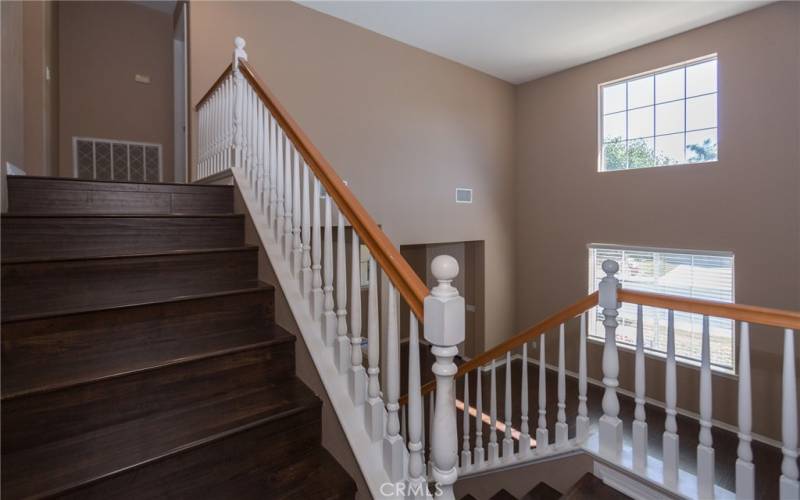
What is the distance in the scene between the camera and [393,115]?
4453mm

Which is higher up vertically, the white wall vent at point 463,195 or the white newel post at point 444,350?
the white wall vent at point 463,195

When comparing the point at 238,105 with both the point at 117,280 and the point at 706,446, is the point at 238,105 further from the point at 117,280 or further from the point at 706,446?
the point at 706,446

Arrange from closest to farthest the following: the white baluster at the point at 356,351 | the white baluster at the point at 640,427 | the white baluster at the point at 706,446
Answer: the white baluster at the point at 356,351 < the white baluster at the point at 706,446 < the white baluster at the point at 640,427

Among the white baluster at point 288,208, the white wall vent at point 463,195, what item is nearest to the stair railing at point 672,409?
the white baluster at point 288,208

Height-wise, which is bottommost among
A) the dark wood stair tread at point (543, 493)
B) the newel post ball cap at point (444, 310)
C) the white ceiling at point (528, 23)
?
the dark wood stair tread at point (543, 493)

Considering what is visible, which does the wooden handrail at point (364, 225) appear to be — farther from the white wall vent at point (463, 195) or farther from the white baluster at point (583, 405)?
the white wall vent at point (463, 195)

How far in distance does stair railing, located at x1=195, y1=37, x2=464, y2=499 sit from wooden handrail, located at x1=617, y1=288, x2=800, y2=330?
1151mm

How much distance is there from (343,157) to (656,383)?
15.2 feet

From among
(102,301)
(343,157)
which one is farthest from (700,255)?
(102,301)

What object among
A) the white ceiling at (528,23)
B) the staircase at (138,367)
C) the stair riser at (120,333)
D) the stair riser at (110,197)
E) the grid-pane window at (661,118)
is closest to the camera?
the staircase at (138,367)

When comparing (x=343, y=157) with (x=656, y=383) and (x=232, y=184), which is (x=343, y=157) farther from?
(x=656, y=383)

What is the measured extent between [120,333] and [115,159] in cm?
372

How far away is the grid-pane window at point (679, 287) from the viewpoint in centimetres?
406

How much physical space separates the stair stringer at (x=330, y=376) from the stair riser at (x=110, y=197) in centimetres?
44
